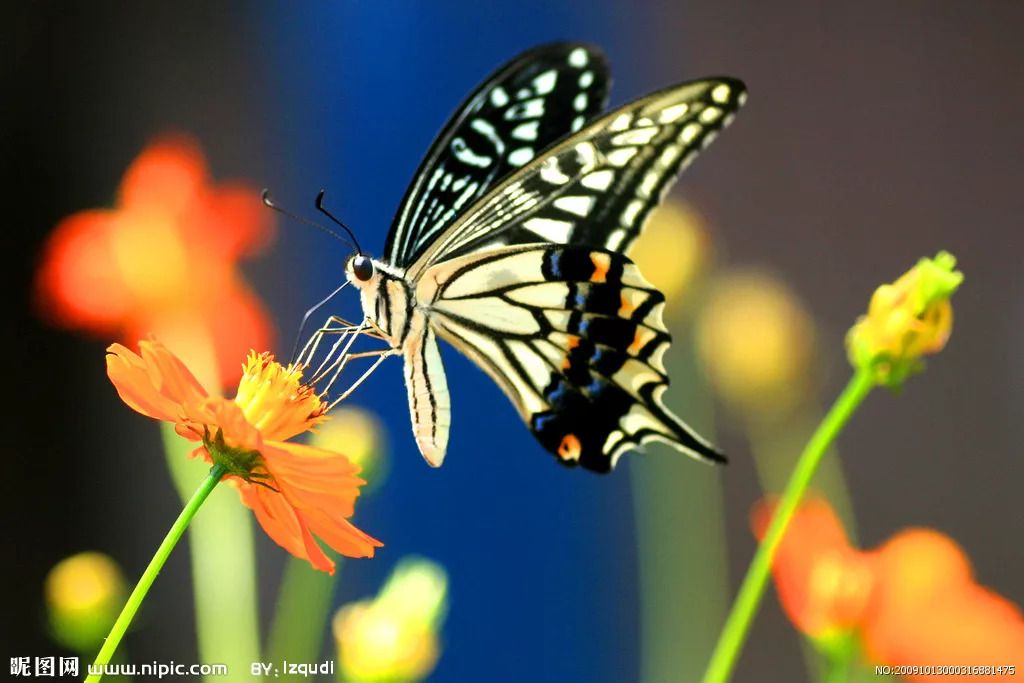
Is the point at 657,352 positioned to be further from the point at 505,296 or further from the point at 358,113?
the point at 358,113

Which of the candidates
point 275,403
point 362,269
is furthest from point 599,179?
point 275,403

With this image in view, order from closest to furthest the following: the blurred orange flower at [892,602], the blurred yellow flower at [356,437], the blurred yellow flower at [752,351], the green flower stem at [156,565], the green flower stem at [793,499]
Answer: the green flower stem at [156,565] < the green flower stem at [793,499] < the blurred orange flower at [892,602] < the blurred yellow flower at [356,437] < the blurred yellow flower at [752,351]

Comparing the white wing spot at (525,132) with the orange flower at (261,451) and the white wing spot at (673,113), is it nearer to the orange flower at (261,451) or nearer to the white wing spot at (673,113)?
the white wing spot at (673,113)

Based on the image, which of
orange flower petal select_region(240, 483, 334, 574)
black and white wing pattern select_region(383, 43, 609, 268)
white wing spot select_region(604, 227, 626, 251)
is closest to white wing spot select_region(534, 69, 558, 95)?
black and white wing pattern select_region(383, 43, 609, 268)

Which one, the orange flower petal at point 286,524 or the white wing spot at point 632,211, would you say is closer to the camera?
the orange flower petal at point 286,524

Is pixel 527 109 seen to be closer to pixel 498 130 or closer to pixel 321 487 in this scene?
pixel 498 130

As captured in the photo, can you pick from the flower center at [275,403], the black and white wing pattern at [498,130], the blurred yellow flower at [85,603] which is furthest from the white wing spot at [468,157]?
the blurred yellow flower at [85,603]

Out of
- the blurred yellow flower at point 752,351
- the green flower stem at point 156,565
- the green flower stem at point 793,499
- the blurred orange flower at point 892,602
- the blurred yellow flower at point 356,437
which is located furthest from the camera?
the blurred yellow flower at point 752,351
